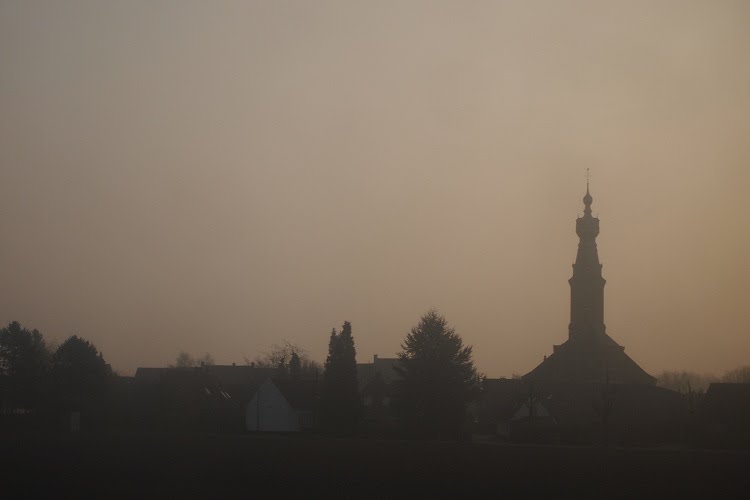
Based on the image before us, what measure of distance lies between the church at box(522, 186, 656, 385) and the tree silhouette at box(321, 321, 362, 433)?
6137 cm

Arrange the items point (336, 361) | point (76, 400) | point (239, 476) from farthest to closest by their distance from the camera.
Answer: point (76, 400)
point (336, 361)
point (239, 476)

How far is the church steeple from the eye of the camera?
140500 millimetres

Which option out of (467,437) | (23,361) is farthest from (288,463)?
(23,361)

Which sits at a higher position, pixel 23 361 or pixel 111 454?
pixel 23 361

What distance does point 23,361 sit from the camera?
314 feet

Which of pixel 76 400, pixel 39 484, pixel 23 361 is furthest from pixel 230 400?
pixel 39 484

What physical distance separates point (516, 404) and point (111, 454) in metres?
54.6

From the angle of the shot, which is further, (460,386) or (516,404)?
(516,404)

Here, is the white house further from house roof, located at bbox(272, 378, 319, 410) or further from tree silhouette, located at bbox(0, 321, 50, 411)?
tree silhouette, located at bbox(0, 321, 50, 411)

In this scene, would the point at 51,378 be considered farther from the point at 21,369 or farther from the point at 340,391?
the point at 340,391

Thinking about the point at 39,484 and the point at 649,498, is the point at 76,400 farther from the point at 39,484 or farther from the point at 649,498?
the point at 649,498

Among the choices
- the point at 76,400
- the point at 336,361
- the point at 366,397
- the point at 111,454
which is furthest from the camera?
the point at 366,397

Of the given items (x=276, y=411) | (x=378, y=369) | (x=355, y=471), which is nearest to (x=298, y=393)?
(x=276, y=411)

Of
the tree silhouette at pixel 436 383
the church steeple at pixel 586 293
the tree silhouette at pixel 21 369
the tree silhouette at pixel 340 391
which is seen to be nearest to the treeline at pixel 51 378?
the tree silhouette at pixel 21 369
